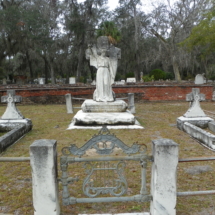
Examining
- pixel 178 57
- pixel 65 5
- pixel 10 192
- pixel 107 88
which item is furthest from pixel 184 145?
pixel 65 5

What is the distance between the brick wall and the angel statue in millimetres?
8047

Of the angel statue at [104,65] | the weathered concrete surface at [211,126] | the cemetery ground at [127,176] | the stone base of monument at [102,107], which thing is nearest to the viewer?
the cemetery ground at [127,176]

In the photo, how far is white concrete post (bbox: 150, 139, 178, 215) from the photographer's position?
2.80m

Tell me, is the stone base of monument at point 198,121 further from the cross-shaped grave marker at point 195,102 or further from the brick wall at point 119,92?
the brick wall at point 119,92

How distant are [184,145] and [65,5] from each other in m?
26.5

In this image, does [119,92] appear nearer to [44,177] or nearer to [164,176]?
[164,176]

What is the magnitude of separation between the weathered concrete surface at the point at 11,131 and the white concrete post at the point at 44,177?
3.09 meters

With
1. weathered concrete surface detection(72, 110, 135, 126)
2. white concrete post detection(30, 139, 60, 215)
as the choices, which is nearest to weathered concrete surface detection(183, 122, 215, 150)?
weathered concrete surface detection(72, 110, 135, 126)

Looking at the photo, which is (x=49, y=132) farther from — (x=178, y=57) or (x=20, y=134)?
(x=178, y=57)

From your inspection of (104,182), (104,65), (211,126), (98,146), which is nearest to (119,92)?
(104,65)

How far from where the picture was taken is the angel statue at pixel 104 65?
873cm

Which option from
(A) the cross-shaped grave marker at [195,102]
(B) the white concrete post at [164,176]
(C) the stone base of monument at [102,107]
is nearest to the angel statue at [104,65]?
(C) the stone base of monument at [102,107]

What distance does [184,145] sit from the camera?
617cm

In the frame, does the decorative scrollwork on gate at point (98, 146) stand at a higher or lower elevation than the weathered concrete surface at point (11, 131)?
higher
